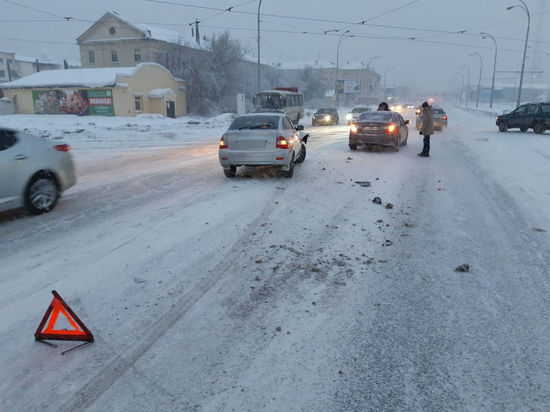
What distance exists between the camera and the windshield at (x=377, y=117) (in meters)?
15.3

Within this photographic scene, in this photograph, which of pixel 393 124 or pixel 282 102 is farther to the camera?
pixel 282 102

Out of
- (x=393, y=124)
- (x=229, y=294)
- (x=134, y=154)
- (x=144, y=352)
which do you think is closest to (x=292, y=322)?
(x=229, y=294)

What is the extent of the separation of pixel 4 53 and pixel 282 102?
323 ft

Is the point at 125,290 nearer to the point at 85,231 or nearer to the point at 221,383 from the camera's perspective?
the point at 221,383

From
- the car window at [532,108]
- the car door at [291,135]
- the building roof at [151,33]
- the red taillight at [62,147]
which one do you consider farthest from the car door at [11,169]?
the building roof at [151,33]

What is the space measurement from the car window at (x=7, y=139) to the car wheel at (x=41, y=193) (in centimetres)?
66

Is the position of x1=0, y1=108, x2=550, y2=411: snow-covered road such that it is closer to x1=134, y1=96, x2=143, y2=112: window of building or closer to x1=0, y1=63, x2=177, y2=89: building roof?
x1=0, y1=63, x2=177, y2=89: building roof

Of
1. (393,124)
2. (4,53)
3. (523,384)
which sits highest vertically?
(4,53)

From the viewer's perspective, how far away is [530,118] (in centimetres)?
2342

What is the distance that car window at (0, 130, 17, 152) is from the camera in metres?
6.79

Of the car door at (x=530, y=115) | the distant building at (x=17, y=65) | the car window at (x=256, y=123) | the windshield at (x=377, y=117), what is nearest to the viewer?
the car window at (x=256, y=123)

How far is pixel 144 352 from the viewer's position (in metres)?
3.37

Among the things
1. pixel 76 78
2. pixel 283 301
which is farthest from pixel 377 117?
pixel 76 78

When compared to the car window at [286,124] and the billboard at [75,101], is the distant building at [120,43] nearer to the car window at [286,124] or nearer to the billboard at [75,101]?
the billboard at [75,101]
